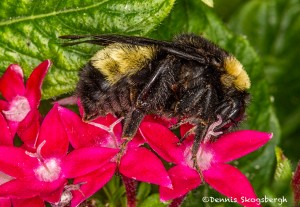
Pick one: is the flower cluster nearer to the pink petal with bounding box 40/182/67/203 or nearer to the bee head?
the pink petal with bounding box 40/182/67/203

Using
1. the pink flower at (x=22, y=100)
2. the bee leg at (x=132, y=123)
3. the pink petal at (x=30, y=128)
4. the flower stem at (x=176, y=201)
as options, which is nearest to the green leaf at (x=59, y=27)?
the pink flower at (x=22, y=100)

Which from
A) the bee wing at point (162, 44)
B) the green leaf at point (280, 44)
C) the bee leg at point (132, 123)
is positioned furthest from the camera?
the green leaf at point (280, 44)

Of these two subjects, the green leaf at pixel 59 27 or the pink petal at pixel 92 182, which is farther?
the green leaf at pixel 59 27

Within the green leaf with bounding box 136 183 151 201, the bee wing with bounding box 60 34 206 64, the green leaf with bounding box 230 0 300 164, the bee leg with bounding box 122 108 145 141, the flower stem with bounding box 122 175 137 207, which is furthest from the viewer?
the green leaf with bounding box 230 0 300 164

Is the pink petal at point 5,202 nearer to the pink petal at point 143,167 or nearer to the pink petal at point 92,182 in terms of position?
the pink petal at point 92,182

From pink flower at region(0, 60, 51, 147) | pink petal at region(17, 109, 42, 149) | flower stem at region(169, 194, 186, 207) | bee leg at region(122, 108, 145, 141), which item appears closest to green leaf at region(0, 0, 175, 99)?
pink flower at region(0, 60, 51, 147)

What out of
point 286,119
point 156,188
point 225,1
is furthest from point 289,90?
point 156,188
